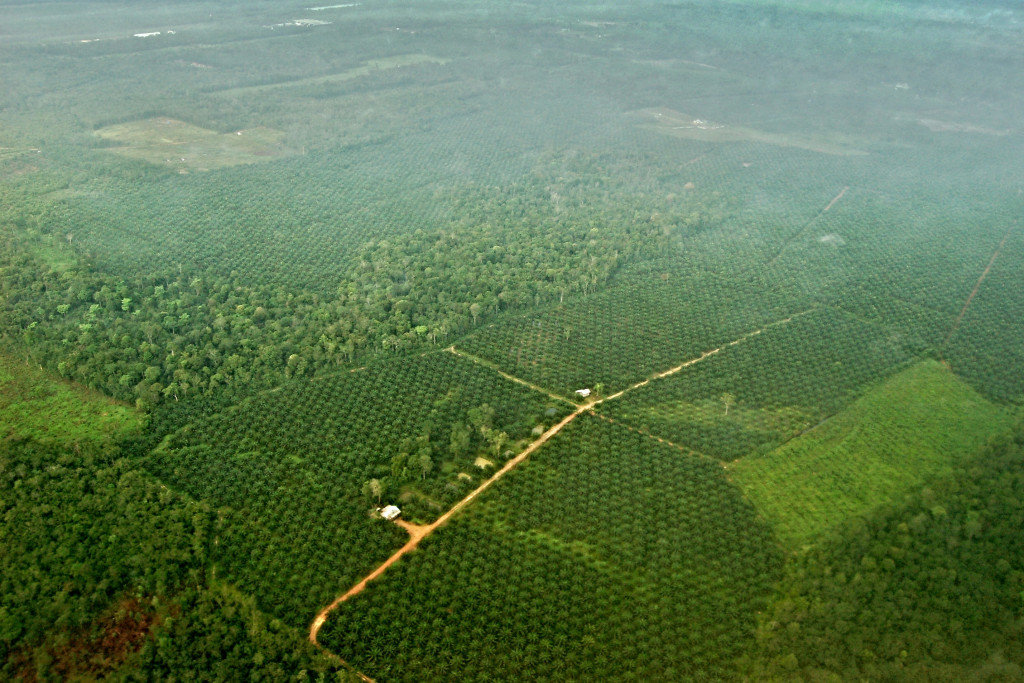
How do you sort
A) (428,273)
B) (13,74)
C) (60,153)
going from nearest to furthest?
(428,273) < (60,153) < (13,74)

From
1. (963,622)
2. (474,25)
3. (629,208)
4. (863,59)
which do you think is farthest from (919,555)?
(474,25)

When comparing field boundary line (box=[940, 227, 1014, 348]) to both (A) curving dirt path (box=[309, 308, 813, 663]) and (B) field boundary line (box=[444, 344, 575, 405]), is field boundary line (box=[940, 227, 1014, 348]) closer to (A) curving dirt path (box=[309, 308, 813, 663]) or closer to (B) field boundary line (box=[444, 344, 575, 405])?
(A) curving dirt path (box=[309, 308, 813, 663])

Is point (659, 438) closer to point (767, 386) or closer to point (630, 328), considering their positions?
point (767, 386)

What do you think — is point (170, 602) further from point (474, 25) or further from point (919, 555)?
point (474, 25)

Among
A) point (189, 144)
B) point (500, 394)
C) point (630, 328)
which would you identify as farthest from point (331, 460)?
point (189, 144)

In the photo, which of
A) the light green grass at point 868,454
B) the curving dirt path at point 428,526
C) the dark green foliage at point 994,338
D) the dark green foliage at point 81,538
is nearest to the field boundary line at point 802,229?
the dark green foliage at point 994,338

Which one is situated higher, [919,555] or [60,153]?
[60,153]
